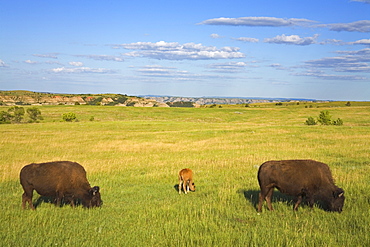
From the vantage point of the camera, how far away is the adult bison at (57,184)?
36.5ft

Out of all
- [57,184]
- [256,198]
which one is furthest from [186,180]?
[57,184]

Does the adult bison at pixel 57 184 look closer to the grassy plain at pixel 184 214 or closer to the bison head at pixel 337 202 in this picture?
the grassy plain at pixel 184 214

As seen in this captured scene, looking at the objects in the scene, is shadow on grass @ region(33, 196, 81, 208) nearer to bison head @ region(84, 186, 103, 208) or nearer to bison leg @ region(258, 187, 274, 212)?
bison head @ region(84, 186, 103, 208)

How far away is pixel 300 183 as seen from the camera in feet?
34.6

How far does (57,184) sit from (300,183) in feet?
26.5

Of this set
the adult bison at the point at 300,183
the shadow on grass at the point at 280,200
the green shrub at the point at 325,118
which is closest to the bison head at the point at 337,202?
the adult bison at the point at 300,183

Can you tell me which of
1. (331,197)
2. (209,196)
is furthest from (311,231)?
(209,196)

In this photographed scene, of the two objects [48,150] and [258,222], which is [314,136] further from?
[258,222]

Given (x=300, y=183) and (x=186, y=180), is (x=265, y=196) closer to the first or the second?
(x=300, y=183)

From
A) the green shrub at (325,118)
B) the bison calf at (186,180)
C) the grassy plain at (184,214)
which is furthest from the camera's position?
the green shrub at (325,118)

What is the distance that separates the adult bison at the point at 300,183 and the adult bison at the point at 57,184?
226 inches

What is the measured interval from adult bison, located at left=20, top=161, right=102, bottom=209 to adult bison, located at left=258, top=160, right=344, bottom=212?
18.8ft

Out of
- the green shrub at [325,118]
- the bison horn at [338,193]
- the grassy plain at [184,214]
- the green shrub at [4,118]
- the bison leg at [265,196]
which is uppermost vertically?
the green shrub at [325,118]

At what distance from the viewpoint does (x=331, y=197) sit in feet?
34.2
